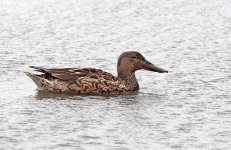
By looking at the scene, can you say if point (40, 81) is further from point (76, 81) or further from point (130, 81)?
point (130, 81)

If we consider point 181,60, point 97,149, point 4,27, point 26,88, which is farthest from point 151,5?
point 97,149

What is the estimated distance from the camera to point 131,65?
1330 cm

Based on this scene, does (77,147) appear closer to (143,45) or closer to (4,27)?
(143,45)

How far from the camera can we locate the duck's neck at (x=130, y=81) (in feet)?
42.3

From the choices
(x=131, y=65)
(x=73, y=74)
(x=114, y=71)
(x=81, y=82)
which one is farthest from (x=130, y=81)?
(x=114, y=71)

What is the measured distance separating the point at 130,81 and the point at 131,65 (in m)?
0.45

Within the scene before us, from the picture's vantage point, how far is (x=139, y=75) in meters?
14.2

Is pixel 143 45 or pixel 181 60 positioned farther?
pixel 143 45

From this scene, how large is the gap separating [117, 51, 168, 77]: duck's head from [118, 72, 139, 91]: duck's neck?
2cm

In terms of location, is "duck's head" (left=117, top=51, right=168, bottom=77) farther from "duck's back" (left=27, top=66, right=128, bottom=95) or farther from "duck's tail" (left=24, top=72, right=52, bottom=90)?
"duck's tail" (left=24, top=72, right=52, bottom=90)

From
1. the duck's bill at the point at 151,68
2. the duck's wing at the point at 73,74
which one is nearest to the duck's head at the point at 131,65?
the duck's bill at the point at 151,68

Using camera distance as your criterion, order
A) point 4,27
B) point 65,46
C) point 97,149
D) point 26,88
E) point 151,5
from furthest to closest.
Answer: point 151,5 < point 4,27 < point 65,46 < point 26,88 < point 97,149

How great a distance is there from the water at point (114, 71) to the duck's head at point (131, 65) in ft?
0.89

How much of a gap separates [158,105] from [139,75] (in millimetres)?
2498
